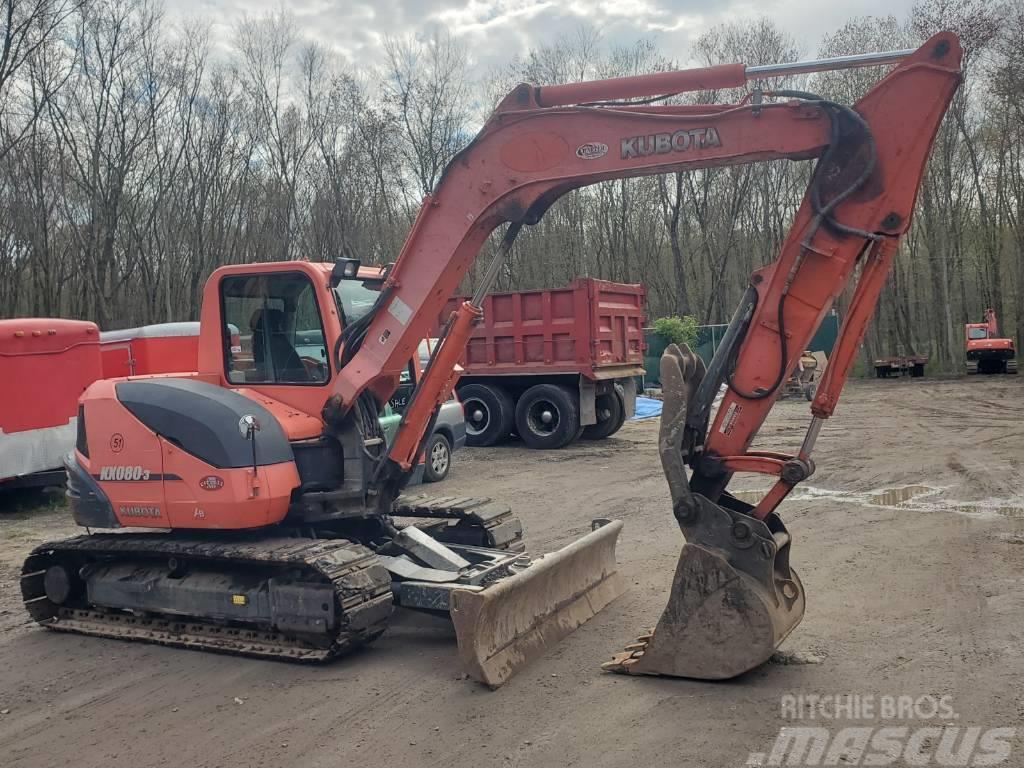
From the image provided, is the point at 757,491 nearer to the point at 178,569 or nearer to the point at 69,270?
the point at 178,569

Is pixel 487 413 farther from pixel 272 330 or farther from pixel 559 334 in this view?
pixel 272 330

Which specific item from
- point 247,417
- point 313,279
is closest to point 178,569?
point 247,417

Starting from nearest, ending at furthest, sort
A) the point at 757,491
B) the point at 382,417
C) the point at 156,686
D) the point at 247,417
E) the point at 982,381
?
1. the point at 156,686
2. the point at 247,417
3. the point at 382,417
4. the point at 757,491
5. the point at 982,381

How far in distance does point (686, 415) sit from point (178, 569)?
346cm

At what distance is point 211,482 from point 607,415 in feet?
35.6

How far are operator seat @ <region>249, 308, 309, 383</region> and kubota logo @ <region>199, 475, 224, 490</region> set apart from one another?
0.81 m

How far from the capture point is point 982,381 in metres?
27.0

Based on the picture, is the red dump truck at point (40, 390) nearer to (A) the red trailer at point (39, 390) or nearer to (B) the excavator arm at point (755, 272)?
(A) the red trailer at point (39, 390)

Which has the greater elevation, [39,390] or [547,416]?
[39,390]

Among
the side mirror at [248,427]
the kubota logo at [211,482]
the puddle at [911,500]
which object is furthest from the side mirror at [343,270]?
the puddle at [911,500]

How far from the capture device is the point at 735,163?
4.80m

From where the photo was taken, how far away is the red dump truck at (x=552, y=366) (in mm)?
14609

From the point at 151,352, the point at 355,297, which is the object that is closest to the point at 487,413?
the point at 151,352

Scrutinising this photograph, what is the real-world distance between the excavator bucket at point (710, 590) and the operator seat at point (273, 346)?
2.60 meters
